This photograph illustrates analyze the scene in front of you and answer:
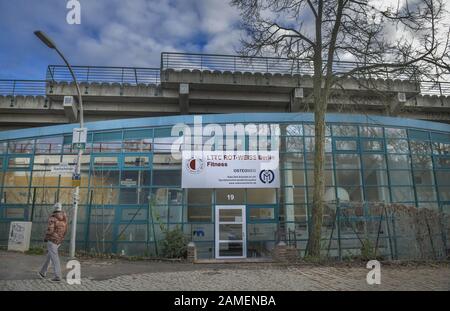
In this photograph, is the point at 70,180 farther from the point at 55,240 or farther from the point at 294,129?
the point at 294,129

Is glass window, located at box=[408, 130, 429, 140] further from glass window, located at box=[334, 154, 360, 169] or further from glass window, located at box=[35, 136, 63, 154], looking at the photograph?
glass window, located at box=[35, 136, 63, 154]

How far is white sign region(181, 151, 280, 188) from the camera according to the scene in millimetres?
16250

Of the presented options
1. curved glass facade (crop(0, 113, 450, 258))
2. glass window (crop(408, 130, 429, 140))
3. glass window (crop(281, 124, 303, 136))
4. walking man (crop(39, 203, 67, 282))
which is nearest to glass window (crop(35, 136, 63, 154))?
curved glass facade (crop(0, 113, 450, 258))

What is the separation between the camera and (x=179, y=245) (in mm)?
14047

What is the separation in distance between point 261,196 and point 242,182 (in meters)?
1.15

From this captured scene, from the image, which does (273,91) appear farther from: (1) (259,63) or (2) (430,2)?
(2) (430,2)

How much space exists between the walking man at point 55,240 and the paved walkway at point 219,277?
0.28m

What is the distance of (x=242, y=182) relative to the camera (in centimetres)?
1623

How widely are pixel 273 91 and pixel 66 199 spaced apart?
14.3m

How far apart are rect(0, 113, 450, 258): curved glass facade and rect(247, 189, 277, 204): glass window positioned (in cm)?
5
